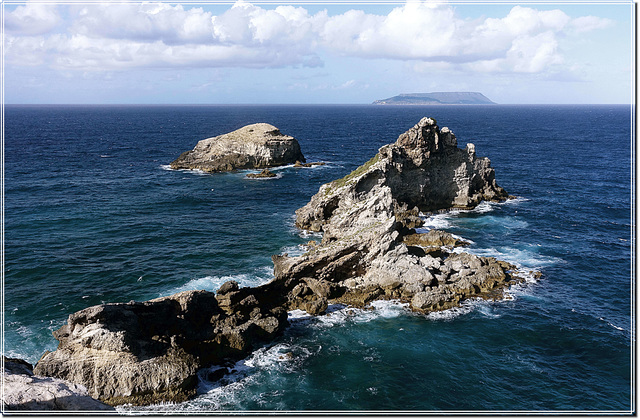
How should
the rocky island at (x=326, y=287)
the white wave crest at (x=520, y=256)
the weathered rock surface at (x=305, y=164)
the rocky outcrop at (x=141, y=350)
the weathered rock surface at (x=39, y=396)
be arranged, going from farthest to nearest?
1. the weathered rock surface at (x=305, y=164)
2. the white wave crest at (x=520, y=256)
3. the rocky island at (x=326, y=287)
4. the rocky outcrop at (x=141, y=350)
5. the weathered rock surface at (x=39, y=396)

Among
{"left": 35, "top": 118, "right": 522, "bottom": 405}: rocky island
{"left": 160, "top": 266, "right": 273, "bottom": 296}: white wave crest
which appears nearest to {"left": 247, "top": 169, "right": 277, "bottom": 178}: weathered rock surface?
{"left": 35, "top": 118, "right": 522, "bottom": 405}: rocky island

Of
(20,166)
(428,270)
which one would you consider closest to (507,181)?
(428,270)

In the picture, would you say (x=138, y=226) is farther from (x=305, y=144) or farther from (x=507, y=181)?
(x=305, y=144)

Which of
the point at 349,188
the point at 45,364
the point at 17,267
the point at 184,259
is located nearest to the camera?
the point at 45,364

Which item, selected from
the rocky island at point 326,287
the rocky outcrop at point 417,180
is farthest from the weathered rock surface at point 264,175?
the rocky island at point 326,287

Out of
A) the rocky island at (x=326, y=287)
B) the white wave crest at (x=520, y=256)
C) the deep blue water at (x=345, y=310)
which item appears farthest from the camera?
the white wave crest at (x=520, y=256)

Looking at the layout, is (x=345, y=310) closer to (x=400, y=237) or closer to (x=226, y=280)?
(x=226, y=280)

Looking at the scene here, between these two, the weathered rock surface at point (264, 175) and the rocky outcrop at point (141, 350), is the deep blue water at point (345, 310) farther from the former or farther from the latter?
the weathered rock surface at point (264, 175)
